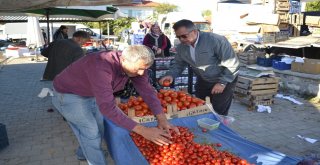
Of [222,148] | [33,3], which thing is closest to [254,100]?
[222,148]

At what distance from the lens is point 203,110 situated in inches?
150

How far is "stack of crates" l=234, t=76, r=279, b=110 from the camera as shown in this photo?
22.5ft

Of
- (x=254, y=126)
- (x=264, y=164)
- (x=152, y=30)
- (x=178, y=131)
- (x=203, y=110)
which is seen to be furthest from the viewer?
(x=152, y=30)

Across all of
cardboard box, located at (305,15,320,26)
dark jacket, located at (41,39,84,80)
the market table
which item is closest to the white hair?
the market table

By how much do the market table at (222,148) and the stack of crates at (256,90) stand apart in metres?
3.63

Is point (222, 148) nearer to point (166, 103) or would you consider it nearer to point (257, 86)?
point (166, 103)

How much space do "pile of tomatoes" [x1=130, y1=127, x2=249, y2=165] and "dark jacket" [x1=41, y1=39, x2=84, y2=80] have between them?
3.00m

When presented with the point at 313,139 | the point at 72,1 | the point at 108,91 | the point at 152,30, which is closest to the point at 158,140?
the point at 108,91

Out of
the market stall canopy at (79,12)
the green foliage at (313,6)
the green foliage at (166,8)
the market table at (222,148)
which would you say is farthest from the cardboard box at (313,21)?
the green foliage at (166,8)

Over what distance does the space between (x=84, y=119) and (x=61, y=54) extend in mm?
2858

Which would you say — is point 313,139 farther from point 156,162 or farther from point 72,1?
point 72,1

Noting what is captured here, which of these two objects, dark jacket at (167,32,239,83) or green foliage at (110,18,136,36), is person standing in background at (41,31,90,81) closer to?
dark jacket at (167,32,239,83)

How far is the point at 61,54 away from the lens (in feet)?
18.6

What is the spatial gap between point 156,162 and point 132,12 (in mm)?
67468
